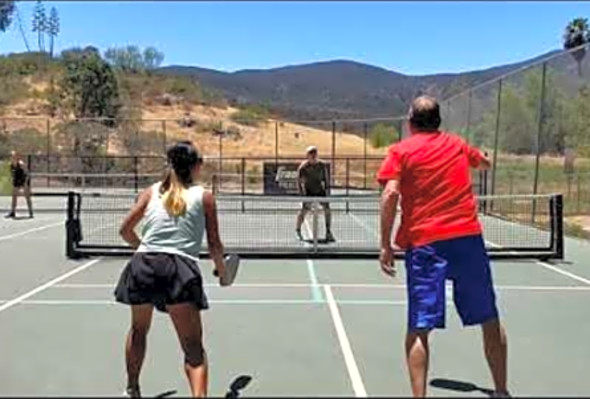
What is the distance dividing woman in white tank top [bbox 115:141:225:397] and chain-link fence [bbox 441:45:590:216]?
16191 millimetres

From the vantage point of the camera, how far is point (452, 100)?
34594mm

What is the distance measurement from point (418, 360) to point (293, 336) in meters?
2.93

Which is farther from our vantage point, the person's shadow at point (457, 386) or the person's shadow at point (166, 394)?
the person's shadow at point (457, 386)

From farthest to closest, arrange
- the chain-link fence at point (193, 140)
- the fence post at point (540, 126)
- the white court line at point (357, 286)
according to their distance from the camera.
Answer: the chain-link fence at point (193, 140)
the fence post at point (540, 126)
the white court line at point (357, 286)

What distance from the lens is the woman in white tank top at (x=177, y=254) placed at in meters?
5.33

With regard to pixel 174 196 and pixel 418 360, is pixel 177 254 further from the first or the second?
pixel 418 360

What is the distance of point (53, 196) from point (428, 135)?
3239 cm

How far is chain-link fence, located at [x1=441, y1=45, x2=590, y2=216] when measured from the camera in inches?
840

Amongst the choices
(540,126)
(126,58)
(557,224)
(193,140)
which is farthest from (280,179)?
(126,58)

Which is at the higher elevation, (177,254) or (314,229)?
(177,254)

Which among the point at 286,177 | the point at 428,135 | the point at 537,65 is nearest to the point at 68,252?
the point at 428,135

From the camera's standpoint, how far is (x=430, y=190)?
17.7 ft

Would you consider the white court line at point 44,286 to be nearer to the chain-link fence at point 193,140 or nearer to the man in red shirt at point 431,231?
the man in red shirt at point 431,231

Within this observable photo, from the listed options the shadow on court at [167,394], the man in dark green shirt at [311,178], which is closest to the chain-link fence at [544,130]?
the man in dark green shirt at [311,178]
